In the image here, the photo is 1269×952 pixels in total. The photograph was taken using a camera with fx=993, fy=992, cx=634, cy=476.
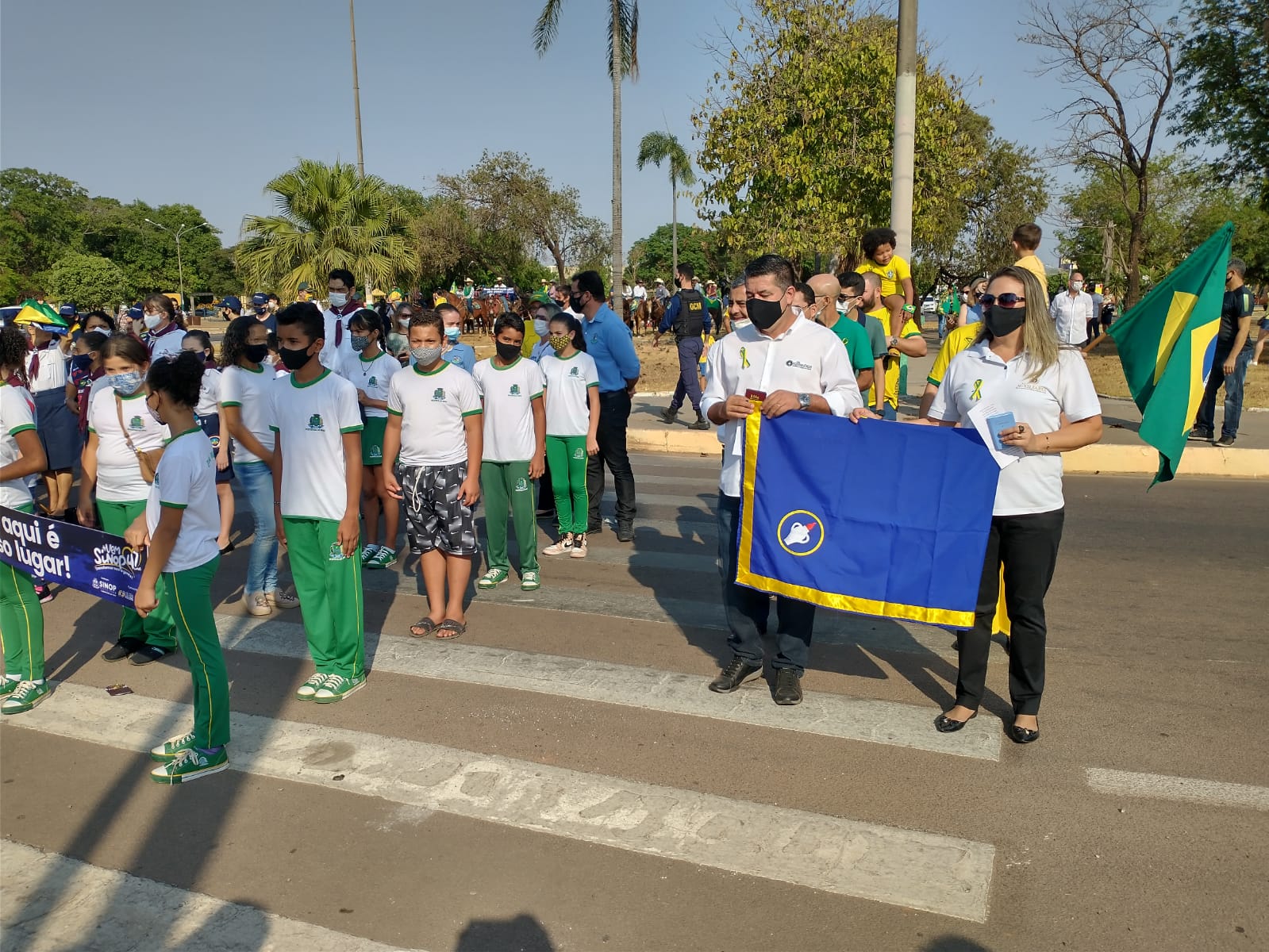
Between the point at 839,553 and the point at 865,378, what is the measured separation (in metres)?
2.72

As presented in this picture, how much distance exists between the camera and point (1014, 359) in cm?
443

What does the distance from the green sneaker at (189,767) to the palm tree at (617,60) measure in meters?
22.1

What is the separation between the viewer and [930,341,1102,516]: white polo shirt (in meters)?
4.38

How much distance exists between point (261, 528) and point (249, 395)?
2.93 feet

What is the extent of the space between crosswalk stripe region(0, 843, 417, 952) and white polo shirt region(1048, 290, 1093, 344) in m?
Result: 14.1

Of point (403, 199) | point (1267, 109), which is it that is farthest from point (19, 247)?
point (1267, 109)

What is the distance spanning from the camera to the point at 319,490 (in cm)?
505

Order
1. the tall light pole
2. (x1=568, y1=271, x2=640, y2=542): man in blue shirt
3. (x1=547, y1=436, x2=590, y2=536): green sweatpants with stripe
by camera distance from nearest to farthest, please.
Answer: (x1=547, y1=436, x2=590, y2=536): green sweatpants with stripe → (x1=568, y1=271, x2=640, y2=542): man in blue shirt → the tall light pole

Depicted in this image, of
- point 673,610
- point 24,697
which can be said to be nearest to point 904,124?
point 673,610

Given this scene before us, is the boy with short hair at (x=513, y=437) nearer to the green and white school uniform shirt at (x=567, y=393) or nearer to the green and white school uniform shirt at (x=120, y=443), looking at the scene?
the green and white school uniform shirt at (x=567, y=393)

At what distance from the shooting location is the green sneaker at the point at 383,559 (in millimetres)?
7809

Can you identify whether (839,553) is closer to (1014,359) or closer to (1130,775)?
(1014,359)

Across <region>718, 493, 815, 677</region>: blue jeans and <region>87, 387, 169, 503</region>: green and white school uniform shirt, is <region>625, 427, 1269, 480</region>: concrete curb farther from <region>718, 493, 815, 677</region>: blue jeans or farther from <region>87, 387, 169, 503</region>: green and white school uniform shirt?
<region>87, 387, 169, 503</region>: green and white school uniform shirt

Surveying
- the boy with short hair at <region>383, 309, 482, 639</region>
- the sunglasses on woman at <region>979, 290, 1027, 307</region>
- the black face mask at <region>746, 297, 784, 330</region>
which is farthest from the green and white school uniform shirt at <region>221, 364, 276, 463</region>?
the sunglasses on woman at <region>979, 290, 1027, 307</region>
